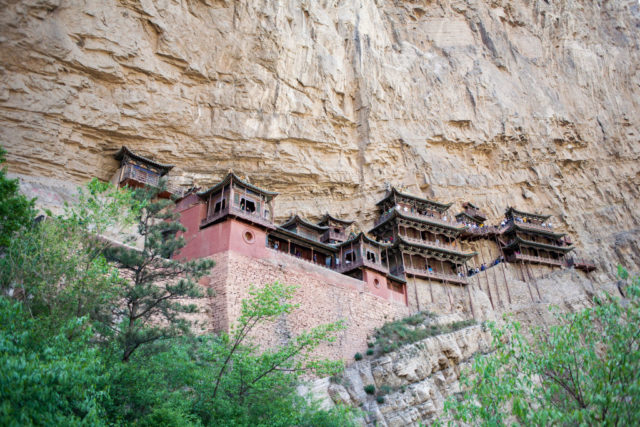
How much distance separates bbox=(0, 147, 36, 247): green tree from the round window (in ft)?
32.9

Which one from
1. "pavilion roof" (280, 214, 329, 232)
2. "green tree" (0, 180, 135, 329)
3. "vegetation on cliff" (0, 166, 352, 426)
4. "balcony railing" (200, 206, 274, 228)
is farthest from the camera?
"pavilion roof" (280, 214, 329, 232)

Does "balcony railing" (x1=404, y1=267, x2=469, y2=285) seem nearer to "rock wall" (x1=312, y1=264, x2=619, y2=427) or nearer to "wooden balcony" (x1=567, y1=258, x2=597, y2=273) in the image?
"rock wall" (x1=312, y1=264, x2=619, y2=427)

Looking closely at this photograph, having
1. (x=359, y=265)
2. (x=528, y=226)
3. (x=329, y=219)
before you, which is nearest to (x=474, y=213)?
(x=528, y=226)

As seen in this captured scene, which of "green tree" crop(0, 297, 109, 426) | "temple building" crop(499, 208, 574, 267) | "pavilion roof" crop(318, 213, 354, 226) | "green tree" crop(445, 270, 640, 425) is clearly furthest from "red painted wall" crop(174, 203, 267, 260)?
"temple building" crop(499, 208, 574, 267)

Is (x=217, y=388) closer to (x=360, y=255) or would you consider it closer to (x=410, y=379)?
(x=410, y=379)

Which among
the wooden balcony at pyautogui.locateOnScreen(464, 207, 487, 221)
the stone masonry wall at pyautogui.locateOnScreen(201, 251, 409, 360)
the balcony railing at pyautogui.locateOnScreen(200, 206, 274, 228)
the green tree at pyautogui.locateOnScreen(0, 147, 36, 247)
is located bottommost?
the green tree at pyautogui.locateOnScreen(0, 147, 36, 247)

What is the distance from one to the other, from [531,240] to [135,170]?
92.9ft

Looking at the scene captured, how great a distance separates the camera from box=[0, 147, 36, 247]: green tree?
11.8m

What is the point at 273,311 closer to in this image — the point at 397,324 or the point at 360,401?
the point at 360,401

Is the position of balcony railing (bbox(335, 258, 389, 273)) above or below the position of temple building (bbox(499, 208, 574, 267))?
below

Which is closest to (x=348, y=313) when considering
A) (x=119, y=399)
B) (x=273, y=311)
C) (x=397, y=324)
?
(x=397, y=324)

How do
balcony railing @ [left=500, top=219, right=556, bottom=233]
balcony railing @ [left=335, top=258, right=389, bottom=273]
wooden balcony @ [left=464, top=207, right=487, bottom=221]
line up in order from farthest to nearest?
wooden balcony @ [left=464, top=207, right=487, bottom=221] < balcony railing @ [left=500, top=219, right=556, bottom=233] < balcony railing @ [left=335, top=258, right=389, bottom=273]

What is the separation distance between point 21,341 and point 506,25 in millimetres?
47207

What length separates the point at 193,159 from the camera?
95.7 feet
